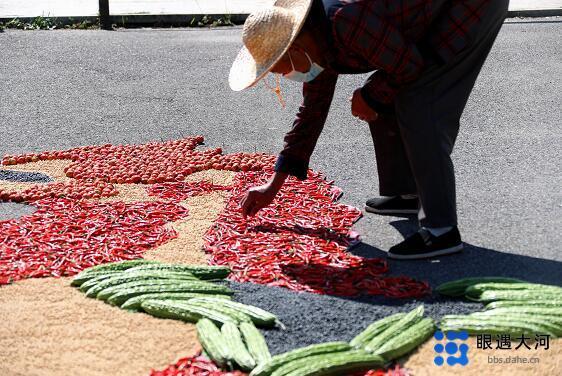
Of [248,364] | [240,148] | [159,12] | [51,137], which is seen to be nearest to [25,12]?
[159,12]

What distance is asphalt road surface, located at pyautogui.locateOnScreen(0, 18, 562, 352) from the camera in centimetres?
600

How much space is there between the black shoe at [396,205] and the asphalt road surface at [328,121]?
2.8 inches

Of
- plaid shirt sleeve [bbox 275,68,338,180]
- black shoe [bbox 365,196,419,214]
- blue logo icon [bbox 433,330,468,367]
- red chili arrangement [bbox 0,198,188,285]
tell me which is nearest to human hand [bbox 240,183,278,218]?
plaid shirt sleeve [bbox 275,68,338,180]

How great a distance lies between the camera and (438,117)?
19.0 ft

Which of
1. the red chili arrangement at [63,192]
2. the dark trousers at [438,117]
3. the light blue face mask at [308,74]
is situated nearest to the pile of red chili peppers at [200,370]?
the dark trousers at [438,117]

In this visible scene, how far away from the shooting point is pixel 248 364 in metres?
4.52

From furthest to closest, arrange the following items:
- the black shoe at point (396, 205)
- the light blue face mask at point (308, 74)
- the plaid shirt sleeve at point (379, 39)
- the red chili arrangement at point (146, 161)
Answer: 1. the red chili arrangement at point (146, 161)
2. the black shoe at point (396, 205)
3. the light blue face mask at point (308, 74)
4. the plaid shirt sleeve at point (379, 39)

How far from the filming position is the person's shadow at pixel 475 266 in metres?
5.59

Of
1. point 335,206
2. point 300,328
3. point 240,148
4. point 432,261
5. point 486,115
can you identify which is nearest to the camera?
point 300,328

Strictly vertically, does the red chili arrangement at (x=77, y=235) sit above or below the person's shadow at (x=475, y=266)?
above

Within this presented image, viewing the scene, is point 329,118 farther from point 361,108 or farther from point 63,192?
point 361,108

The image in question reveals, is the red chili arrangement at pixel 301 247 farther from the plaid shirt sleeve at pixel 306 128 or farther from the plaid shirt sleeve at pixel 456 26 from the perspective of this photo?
the plaid shirt sleeve at pixel 456 26

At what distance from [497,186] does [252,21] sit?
2.41 m

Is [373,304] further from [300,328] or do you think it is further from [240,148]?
[240,148]
